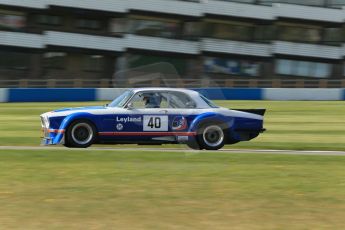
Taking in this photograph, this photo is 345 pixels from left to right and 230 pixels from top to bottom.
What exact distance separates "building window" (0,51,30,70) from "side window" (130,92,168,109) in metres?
31.0

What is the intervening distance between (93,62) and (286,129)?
2822 centimetres

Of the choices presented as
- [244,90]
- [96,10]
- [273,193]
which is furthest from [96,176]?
[96,10]

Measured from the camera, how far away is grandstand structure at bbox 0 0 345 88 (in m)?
40.0

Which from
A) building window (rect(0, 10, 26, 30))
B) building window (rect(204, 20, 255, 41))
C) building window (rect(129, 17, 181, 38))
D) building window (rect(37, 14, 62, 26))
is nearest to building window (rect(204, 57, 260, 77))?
building window (rect(204, 20, 255, 41))

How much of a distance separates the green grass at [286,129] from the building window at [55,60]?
61.6ft

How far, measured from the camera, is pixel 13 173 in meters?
8.06

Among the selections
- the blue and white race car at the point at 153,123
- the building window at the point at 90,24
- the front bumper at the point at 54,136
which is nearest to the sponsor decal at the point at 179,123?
the blue and white race car at the point at 153,123

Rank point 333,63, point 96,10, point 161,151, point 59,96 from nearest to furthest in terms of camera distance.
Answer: point 161,151 < point 59,96 < point 96,10 < point 333,63

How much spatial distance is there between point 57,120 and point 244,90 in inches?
863

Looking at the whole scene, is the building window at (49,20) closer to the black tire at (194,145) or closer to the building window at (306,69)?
the building window at (306,69)

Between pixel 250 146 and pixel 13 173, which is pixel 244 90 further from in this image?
pixel 13 173

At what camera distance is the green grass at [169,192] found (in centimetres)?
564

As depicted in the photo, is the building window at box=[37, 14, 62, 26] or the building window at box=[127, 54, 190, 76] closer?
the building window at box=[37, 14, 62, 26]

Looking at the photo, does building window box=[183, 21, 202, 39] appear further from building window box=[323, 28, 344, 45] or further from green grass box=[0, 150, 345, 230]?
green grass box=[0, 150, 345, 230]
